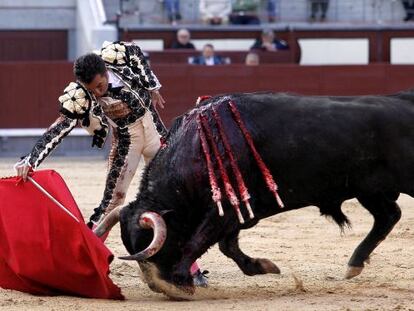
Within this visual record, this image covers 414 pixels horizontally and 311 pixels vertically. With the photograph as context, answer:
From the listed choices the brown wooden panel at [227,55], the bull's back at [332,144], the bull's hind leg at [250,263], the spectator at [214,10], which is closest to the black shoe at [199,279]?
the bull's hind leg at [250,263]

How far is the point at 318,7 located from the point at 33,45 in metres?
3.65

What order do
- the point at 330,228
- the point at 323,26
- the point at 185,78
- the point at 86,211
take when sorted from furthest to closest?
the point at 323,26 → the point at 185,78 → the point at 86,211 → the point at 330,228

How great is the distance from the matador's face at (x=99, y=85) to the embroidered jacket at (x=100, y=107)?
6 cm

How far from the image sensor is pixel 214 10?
14461 mm

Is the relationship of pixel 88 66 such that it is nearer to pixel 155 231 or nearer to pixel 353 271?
pixel 155 231

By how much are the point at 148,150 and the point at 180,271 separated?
71cm

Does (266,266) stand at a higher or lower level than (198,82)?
higher

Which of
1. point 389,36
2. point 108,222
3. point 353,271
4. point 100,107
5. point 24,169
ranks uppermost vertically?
point 100,107

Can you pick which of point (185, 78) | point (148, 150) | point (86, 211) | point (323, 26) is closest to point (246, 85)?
point (185, 78)

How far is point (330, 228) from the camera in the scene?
296 inches

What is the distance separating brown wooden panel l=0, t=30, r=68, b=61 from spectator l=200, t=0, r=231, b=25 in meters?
2.19

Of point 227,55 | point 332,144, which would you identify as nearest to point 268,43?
point 227,55

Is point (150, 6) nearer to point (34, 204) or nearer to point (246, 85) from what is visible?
point (246, 85)

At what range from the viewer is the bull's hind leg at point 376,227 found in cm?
560
